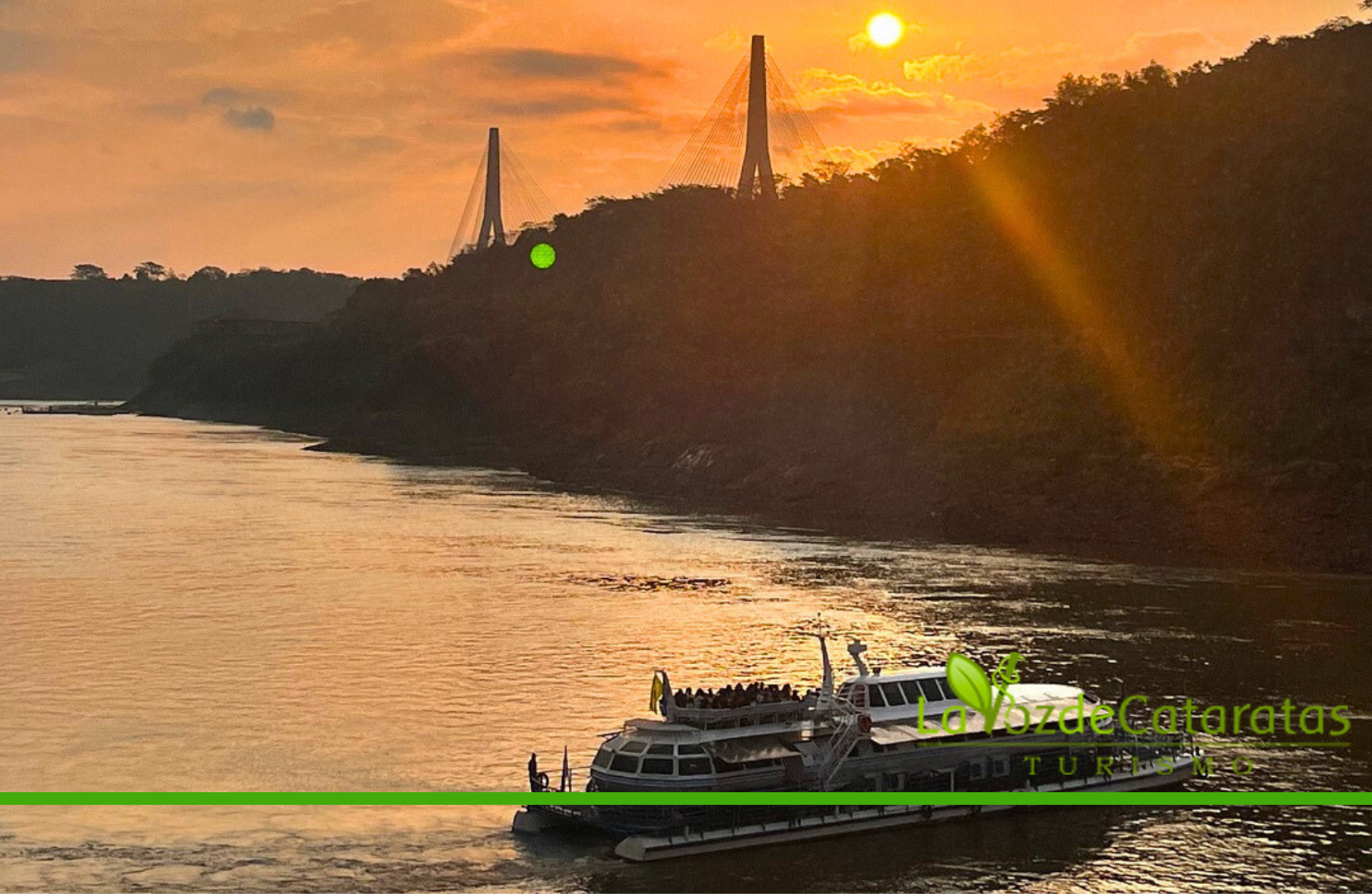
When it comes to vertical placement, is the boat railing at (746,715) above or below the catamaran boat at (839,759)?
above

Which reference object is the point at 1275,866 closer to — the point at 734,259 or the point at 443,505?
the point at 443,505

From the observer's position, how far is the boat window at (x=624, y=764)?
120 feet

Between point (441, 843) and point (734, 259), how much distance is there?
161 meters

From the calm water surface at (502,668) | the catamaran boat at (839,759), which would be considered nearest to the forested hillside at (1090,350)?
the calm water surface at (502,668)

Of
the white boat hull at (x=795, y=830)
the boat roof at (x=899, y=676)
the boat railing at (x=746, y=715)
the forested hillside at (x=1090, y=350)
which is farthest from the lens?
the forested hillside at (x=1090, y=350)

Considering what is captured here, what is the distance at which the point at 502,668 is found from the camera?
57.4 meters

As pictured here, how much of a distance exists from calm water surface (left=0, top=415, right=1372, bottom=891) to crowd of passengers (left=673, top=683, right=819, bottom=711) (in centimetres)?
382

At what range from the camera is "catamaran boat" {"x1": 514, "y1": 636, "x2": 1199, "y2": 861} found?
1423 inches

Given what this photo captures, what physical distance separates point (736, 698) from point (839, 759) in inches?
115

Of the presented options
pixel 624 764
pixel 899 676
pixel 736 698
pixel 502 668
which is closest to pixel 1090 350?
pixel 502 668

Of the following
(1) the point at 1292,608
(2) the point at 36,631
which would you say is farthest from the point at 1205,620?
(2) the point at 36,631

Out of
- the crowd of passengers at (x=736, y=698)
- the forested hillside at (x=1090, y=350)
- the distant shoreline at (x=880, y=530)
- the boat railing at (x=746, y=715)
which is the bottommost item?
the boat railing at (x=746, y=715)

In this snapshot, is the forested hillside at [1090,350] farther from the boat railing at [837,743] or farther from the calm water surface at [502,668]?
the boat railing at [837,743]

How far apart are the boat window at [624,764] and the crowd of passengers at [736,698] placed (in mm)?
1940
